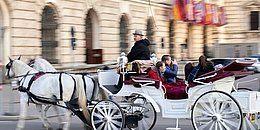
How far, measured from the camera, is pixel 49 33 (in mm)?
29297

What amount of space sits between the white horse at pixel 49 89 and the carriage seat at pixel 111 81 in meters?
0.47

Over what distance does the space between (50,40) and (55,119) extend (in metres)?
15.9

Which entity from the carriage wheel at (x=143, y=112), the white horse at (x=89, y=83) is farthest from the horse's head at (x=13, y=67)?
the carriage wheel at (x=143, y=112)

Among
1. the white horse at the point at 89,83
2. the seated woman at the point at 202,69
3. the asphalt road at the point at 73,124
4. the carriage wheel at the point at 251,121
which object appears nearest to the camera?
the carriage wheel at the point at 251,121

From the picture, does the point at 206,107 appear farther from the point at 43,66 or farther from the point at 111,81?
the point at 43,66

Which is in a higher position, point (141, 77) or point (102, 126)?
point (141, 77)

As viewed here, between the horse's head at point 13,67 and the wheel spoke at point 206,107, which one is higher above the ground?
the horse's head at point 13,67

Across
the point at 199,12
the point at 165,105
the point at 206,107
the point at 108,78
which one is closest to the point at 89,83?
the point at 108,78

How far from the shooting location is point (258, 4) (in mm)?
53281

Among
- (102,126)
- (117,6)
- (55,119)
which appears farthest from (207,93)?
(117,6)

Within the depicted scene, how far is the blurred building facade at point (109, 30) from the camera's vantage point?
87.2ft

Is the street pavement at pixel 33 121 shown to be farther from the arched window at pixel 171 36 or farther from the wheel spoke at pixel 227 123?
the arched window at pixel 171 36

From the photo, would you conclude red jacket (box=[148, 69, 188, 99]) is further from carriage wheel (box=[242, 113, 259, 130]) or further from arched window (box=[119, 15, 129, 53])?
arched window (box=[119, 15, 129, 53])

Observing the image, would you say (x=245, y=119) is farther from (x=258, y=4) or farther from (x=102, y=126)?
(x=258, y=4)
